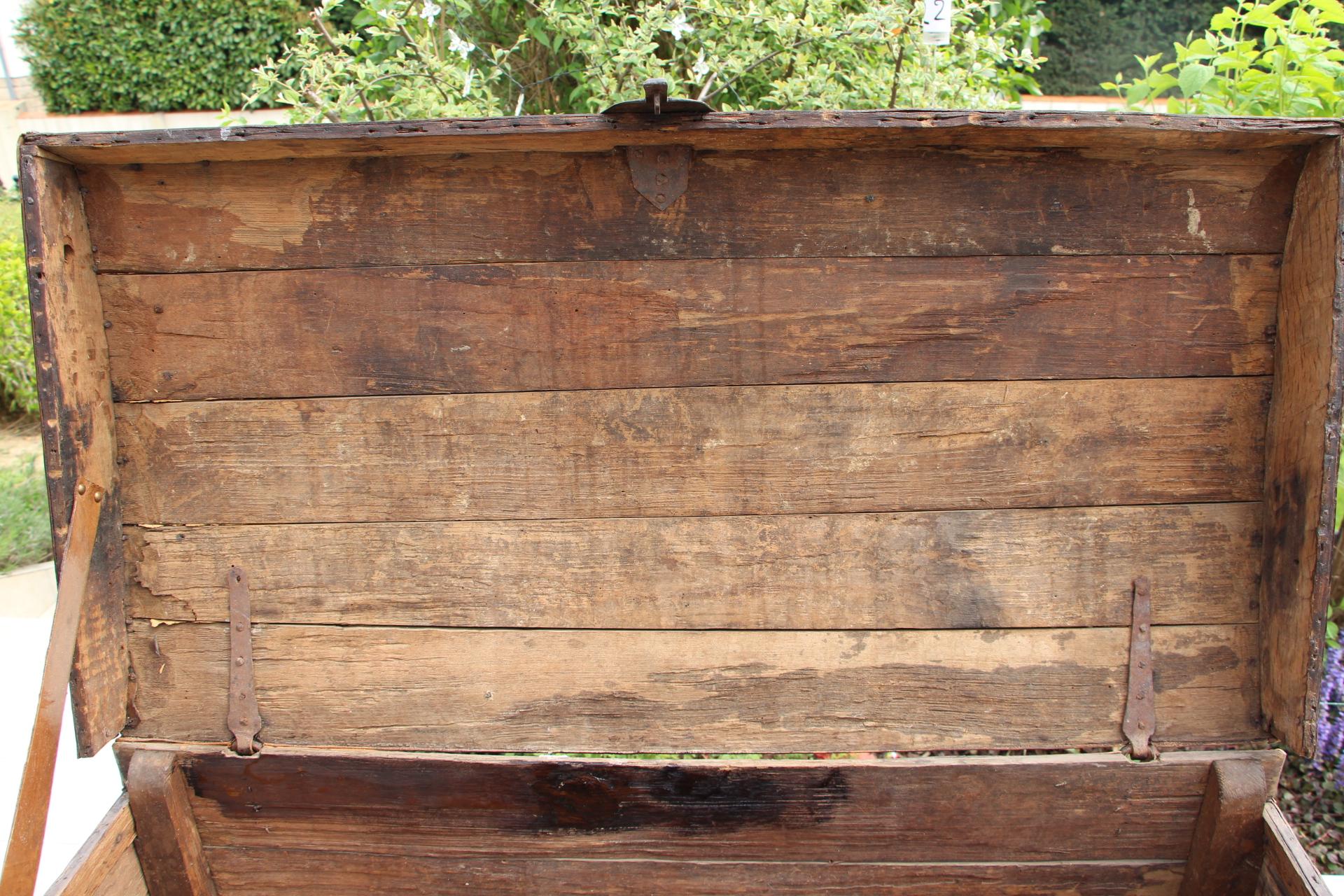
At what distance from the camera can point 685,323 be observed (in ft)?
4.93

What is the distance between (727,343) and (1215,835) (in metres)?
1.28

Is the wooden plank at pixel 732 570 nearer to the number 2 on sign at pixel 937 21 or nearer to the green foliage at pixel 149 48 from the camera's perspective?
the number 2 on sign at pixel 937 21

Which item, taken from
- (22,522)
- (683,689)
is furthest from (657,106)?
(22,522)

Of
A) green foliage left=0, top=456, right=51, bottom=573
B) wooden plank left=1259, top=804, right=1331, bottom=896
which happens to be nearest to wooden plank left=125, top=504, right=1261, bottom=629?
wooden plank left=1259, top=804, right=1331, bottom=896

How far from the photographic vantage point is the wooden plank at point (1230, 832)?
1551mm

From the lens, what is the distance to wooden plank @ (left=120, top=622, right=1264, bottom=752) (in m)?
1.61

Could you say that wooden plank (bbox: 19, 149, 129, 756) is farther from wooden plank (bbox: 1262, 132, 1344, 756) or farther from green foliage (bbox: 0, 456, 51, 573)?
green foliage (bbox: 0, 456, 51, 573)

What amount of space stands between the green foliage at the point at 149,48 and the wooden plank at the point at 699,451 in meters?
8.67

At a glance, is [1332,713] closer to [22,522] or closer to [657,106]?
[657,106]

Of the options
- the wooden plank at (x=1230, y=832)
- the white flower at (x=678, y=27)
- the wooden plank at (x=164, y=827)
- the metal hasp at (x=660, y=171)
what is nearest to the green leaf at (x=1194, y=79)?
the white flower at (x=678, y=27)

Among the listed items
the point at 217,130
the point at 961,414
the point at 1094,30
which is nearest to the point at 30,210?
the point at 217,130

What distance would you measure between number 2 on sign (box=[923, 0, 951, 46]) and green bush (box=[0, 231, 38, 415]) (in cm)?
514

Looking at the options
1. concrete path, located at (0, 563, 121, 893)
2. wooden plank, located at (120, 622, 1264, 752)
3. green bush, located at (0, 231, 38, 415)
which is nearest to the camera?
wooden plank, located at (120, 622, 1264, 752)

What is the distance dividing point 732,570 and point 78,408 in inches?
46.0
